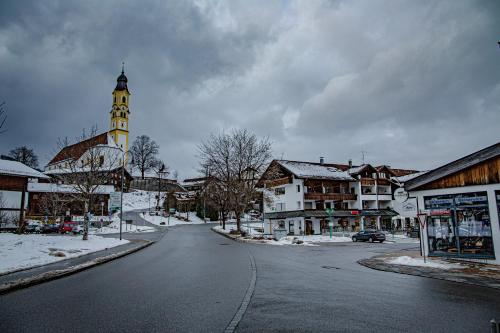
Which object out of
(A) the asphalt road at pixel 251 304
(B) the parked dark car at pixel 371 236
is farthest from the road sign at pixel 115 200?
(B) the parked dark car at pixel 371 236

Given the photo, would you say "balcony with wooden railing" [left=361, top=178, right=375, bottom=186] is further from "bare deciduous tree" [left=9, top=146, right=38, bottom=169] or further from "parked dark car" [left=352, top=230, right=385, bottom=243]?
"bare deciduous tree" [left=9, top=146, right=38, bottom=169]

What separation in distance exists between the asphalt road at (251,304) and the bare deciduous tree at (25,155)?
262ft

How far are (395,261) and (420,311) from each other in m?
9.68

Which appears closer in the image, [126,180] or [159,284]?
[159,284]

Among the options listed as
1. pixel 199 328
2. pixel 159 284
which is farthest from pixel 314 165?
pixel 199 328

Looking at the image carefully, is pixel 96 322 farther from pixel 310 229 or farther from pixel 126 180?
pixel 126 180

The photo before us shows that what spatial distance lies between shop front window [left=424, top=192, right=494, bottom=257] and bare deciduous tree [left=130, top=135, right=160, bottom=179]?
88.5 m

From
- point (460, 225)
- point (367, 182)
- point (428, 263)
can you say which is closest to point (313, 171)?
point (367, 182)

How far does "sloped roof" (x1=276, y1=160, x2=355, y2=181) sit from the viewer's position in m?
53.0

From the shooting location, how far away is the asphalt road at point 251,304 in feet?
18.9

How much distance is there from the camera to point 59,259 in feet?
50.0

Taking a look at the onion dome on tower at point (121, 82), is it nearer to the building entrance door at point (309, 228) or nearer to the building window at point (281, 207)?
the building window at point (281, 207)

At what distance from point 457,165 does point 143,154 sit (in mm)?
90648

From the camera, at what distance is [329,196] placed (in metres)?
53.4
